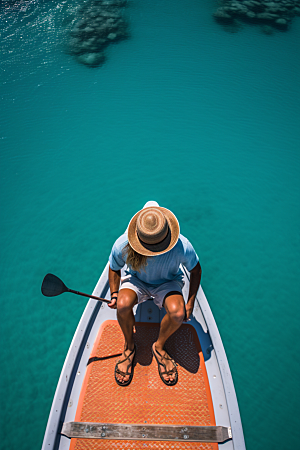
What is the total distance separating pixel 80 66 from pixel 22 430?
9.19 meters

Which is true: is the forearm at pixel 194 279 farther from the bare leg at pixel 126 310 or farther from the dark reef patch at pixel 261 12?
the dark reef patch at pixel 261 12

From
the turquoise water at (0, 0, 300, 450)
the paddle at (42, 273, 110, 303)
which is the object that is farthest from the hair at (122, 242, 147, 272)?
the turquoise water at (0, 0, 300, 450)

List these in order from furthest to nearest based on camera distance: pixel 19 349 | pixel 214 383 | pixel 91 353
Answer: pixel 19 349 → pixel 91 353 → pixel 214 383

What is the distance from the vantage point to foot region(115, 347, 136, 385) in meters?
2.43

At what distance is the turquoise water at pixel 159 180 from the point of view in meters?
3.52

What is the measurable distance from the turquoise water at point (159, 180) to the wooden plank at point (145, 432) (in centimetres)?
131

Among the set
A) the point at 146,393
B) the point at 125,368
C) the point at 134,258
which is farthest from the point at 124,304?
the point at 146,393

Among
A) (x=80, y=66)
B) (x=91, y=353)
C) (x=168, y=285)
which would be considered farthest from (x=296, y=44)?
(x=91, y=353)

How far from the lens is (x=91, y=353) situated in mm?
2637

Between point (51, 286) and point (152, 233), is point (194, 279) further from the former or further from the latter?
point (51, 286)

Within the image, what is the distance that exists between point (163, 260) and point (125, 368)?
3.86 feet

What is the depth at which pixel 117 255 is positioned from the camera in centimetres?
224

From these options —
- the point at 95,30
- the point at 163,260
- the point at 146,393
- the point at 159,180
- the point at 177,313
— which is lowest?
the point at 146,393

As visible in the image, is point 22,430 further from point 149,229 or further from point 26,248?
point 149,229
